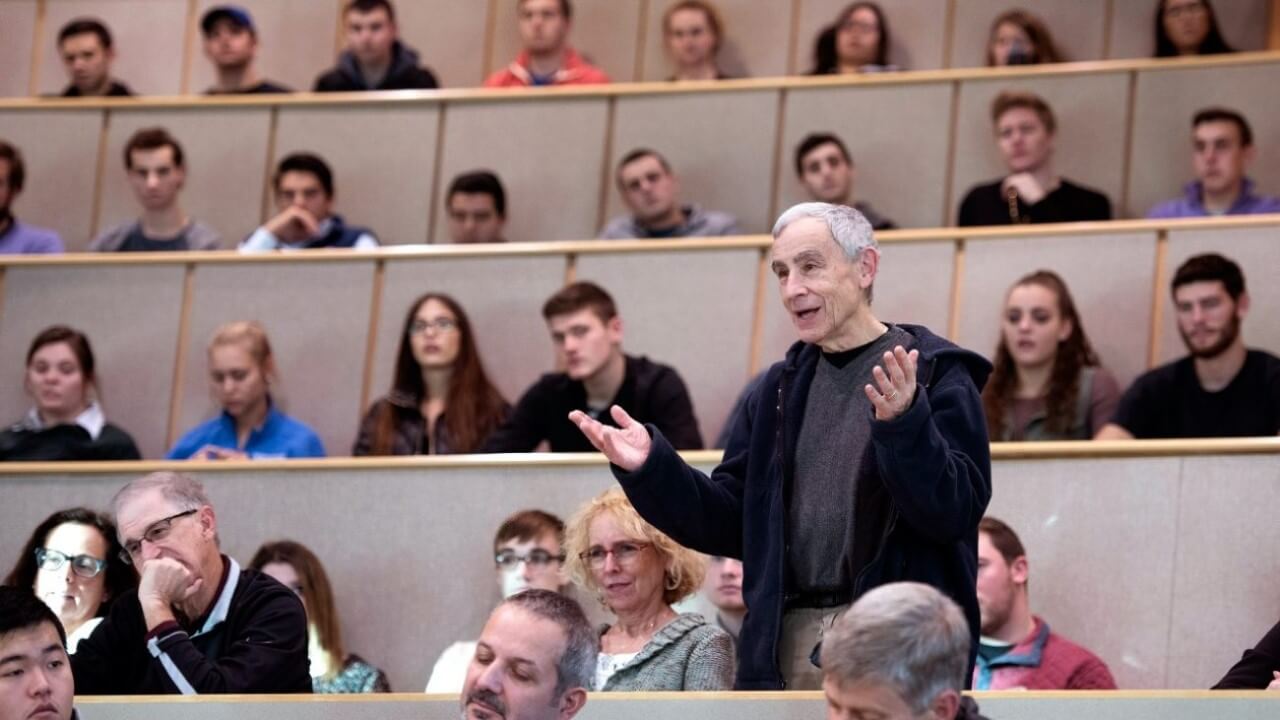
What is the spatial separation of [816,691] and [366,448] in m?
2.24

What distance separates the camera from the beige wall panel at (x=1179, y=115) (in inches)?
202

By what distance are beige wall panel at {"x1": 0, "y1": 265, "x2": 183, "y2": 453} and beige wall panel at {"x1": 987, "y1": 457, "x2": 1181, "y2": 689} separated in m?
2.09

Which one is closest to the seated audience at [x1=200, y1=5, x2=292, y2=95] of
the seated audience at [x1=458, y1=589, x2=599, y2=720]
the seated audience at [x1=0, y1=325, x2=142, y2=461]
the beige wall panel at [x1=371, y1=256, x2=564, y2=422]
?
the beige wall panel at [x1=371, y1=256, x2=564, y2=422]

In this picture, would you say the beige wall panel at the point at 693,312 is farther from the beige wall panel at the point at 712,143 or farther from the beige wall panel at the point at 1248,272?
the beige wall panel at the point at 1248,272

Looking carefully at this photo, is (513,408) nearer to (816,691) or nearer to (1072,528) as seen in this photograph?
(1072,528)

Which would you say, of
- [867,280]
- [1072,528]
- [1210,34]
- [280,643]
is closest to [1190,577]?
[1072,528]

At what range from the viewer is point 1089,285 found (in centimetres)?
451

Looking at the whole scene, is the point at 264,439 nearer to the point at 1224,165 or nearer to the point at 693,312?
the point at 693,312

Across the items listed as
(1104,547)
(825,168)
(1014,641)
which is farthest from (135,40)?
(1014,641)

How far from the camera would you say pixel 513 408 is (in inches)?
175

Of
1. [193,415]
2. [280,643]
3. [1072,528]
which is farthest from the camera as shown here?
[193,415]

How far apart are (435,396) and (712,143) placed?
4.17ft

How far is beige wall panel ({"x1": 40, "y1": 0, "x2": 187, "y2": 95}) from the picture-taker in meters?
6.46

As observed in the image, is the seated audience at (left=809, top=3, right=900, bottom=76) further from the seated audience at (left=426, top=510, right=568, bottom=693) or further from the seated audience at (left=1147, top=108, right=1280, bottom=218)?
the seated audience at (left=426, top=510, right=568, bottom=693)
